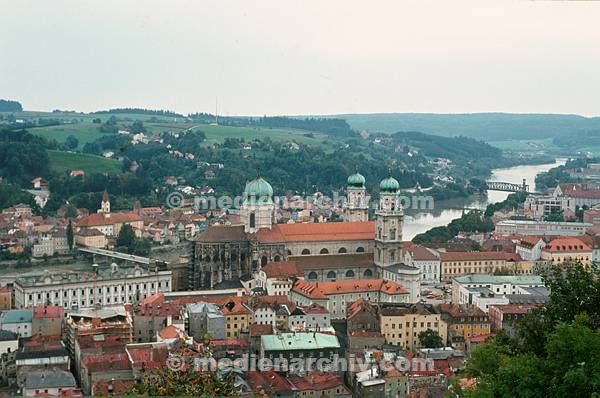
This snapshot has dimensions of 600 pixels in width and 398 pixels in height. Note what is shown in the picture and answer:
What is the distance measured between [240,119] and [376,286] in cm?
7564

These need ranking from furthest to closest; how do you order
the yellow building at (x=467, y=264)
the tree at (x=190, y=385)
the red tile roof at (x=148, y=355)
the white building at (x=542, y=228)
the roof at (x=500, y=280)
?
1. the white building at (x=542, y=228)
2. the yellow building at (x=467, y=264)
3. the roof at (x=500, y=280)
4. the red tile roof at (x=148, y=355)
5. the tree at (x=190, y=385)

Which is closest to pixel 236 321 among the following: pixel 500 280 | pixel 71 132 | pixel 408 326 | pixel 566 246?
pixel 408 326

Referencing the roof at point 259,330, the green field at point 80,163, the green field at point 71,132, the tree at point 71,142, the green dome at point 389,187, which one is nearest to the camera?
the roof at point 259,330

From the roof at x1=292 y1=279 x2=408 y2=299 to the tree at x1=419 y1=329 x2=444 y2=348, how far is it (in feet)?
10.0

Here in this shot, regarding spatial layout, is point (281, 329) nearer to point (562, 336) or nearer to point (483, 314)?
point (483, 314)

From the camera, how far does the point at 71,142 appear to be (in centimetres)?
6144

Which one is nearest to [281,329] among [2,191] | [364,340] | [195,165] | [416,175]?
[364,340]

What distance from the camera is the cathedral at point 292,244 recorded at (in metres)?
23.3

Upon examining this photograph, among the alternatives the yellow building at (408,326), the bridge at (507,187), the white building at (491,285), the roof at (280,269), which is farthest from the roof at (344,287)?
the bridge at (507,187)

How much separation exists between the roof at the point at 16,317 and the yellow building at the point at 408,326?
22.2ft

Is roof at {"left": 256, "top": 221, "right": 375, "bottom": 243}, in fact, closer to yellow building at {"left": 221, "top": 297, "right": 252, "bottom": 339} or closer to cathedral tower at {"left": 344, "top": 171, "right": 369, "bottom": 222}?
cathedral tower at {"left": 344, "top": 171, "right": 369, "bottom": 222}

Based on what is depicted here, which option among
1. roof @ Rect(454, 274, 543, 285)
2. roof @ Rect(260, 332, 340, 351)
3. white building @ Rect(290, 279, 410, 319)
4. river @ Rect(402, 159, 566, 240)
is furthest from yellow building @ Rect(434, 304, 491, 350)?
river @ Rect(402, 159, 566, 240)

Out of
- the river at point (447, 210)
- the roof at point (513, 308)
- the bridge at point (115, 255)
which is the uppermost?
the roof at point (513, 308)

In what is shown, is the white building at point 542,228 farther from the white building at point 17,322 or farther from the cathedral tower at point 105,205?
the white building at point 17,322
